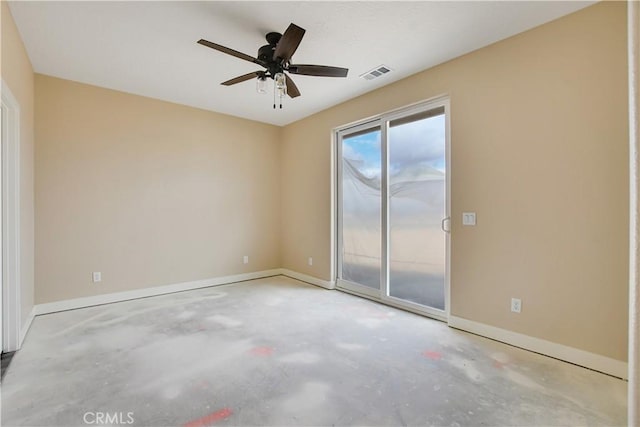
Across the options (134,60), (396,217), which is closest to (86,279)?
(134,60)

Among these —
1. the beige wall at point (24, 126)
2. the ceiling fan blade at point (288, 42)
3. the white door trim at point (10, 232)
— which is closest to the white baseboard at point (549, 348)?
the ceiling fan blade at point (288, 42)

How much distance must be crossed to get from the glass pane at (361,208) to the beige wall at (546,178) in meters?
1.05

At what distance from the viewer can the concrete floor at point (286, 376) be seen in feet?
6.09

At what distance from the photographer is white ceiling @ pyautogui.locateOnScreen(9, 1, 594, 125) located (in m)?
2.41

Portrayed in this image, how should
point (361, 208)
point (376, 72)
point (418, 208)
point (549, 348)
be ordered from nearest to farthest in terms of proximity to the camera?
point (549, 348)
point (376, 72)
point (418, 208)
point (361, 208)

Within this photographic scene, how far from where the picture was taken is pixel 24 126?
2.99 m

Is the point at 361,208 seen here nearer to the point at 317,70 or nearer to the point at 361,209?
the point at 361,209

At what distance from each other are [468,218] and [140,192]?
4.12 metres

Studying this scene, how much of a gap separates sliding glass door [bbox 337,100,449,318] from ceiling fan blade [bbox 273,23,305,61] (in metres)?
1.80

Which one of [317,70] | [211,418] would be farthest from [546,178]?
[211,418]

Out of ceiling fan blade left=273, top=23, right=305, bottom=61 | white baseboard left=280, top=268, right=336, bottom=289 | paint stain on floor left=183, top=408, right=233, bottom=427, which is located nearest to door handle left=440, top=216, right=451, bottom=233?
white baseboard left=280, top=268, right=336, bottom=289

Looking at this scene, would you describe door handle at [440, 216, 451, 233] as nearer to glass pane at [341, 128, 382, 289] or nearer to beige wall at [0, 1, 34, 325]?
glass pane at [341, 128, 382, 289]

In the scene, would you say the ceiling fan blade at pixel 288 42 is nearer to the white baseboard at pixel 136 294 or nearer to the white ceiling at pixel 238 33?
the white ceiling at pixel 238 33

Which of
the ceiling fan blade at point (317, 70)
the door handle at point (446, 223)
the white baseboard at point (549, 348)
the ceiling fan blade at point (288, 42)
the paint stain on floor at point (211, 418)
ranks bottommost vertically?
the paint stain on floor at point (211, 418)
